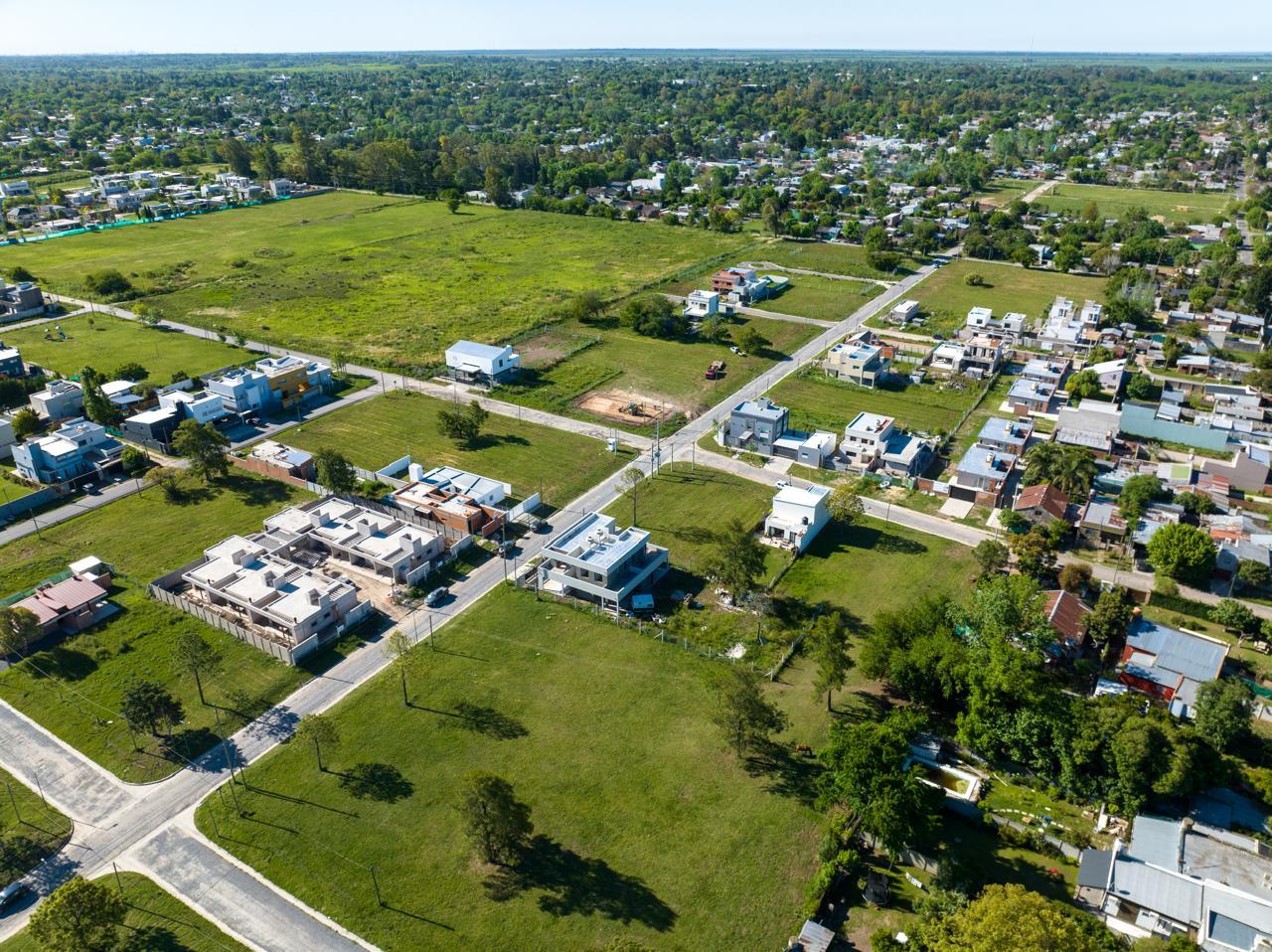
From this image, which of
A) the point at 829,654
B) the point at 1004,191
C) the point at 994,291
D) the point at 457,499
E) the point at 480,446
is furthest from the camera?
the point at 1004,191

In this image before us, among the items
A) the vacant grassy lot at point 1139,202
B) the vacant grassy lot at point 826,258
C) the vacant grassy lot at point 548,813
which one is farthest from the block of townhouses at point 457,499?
the vacant grassy lot at point 1139,202

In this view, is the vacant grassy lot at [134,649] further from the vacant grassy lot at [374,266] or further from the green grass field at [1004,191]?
the green grass field at [1004,191]

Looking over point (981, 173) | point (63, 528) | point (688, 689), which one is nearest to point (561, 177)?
point (981, 173)

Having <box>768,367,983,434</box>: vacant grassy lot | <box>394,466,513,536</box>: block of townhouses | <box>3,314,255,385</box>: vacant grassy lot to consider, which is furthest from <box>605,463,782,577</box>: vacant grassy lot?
<box>3,314,255,385</box>: vacant grassy lot

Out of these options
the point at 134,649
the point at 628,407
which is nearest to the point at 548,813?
the point at 134,649

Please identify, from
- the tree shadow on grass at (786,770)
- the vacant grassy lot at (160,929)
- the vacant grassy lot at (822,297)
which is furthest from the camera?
the vacant grassy lot at (822,297)

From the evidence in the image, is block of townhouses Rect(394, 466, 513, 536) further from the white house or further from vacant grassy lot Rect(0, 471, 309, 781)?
the white house

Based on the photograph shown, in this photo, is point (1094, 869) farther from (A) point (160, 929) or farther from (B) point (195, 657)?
(B) point (195, 657)
